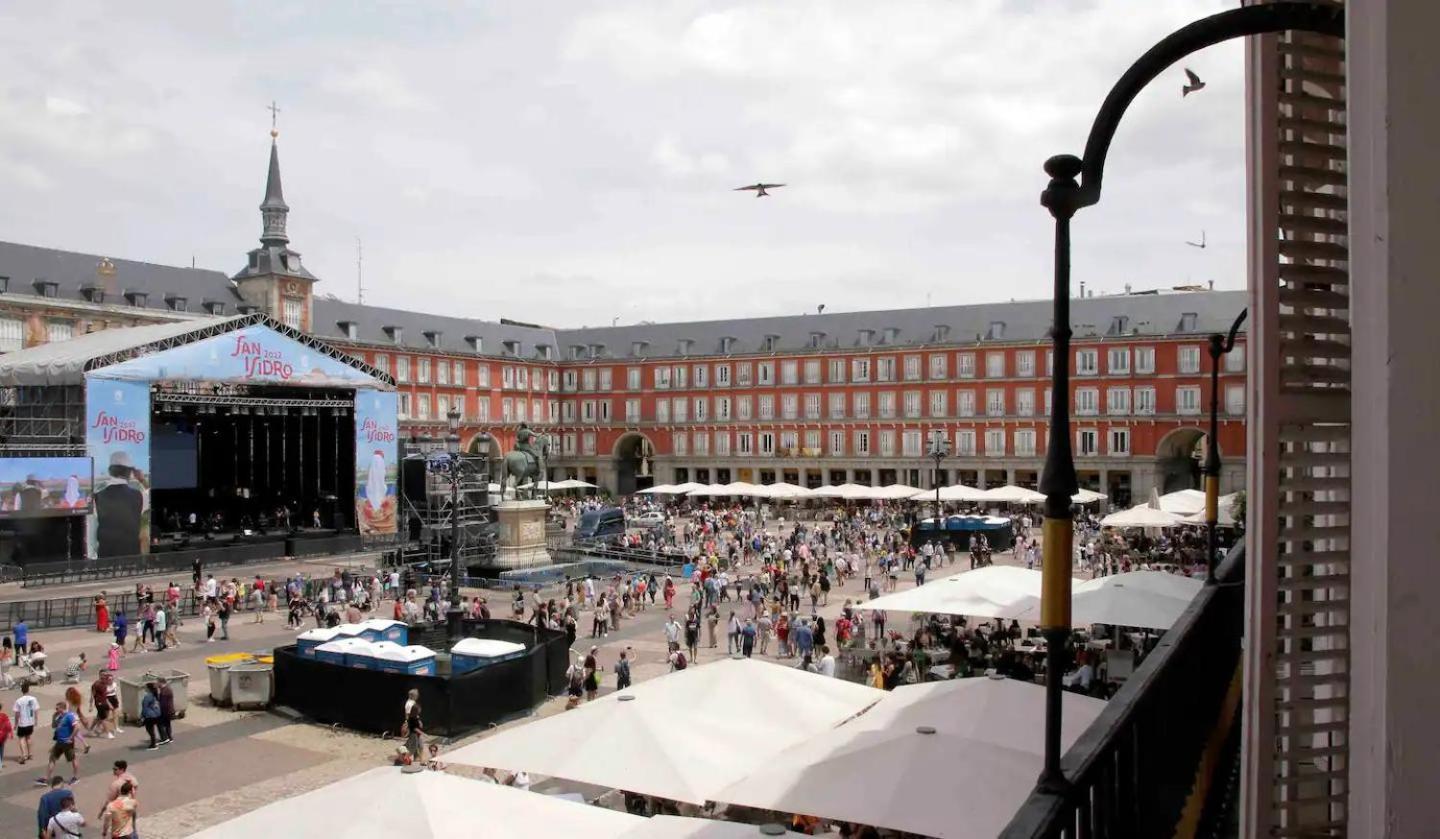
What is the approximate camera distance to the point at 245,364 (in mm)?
40375

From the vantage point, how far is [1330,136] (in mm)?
3529

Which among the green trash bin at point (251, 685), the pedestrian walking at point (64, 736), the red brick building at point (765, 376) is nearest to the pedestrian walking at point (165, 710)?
the pedestrian walking at point (64, 736)

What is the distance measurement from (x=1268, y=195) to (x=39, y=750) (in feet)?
60.6

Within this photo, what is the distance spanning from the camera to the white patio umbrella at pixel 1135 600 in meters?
15.4

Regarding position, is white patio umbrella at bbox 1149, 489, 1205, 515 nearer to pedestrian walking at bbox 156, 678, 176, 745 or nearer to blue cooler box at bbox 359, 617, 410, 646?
blue cooler box at bbox 359, 617, 410, 646

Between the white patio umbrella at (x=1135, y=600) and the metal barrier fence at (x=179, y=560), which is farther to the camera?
the metal barrier fence at (x=179, y=560)

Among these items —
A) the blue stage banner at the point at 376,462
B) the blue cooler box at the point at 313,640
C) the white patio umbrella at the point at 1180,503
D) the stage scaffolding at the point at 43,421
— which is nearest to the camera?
the blue cooler box at the point at 313,640

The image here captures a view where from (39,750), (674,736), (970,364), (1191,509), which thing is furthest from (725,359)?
(674,736)

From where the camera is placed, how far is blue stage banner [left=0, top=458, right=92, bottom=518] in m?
33.5

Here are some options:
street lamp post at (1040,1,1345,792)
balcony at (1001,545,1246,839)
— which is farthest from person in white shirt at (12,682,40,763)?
street lamp post at (1040,1,1345,792)

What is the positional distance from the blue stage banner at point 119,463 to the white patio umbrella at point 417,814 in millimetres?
32874

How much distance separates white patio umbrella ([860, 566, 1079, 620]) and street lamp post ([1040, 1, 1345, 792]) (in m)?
13.9

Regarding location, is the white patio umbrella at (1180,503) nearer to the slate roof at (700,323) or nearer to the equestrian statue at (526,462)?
the equestrian statue at (526,462)

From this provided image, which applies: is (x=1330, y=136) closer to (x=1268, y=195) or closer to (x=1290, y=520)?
(x=1268, y=195)
